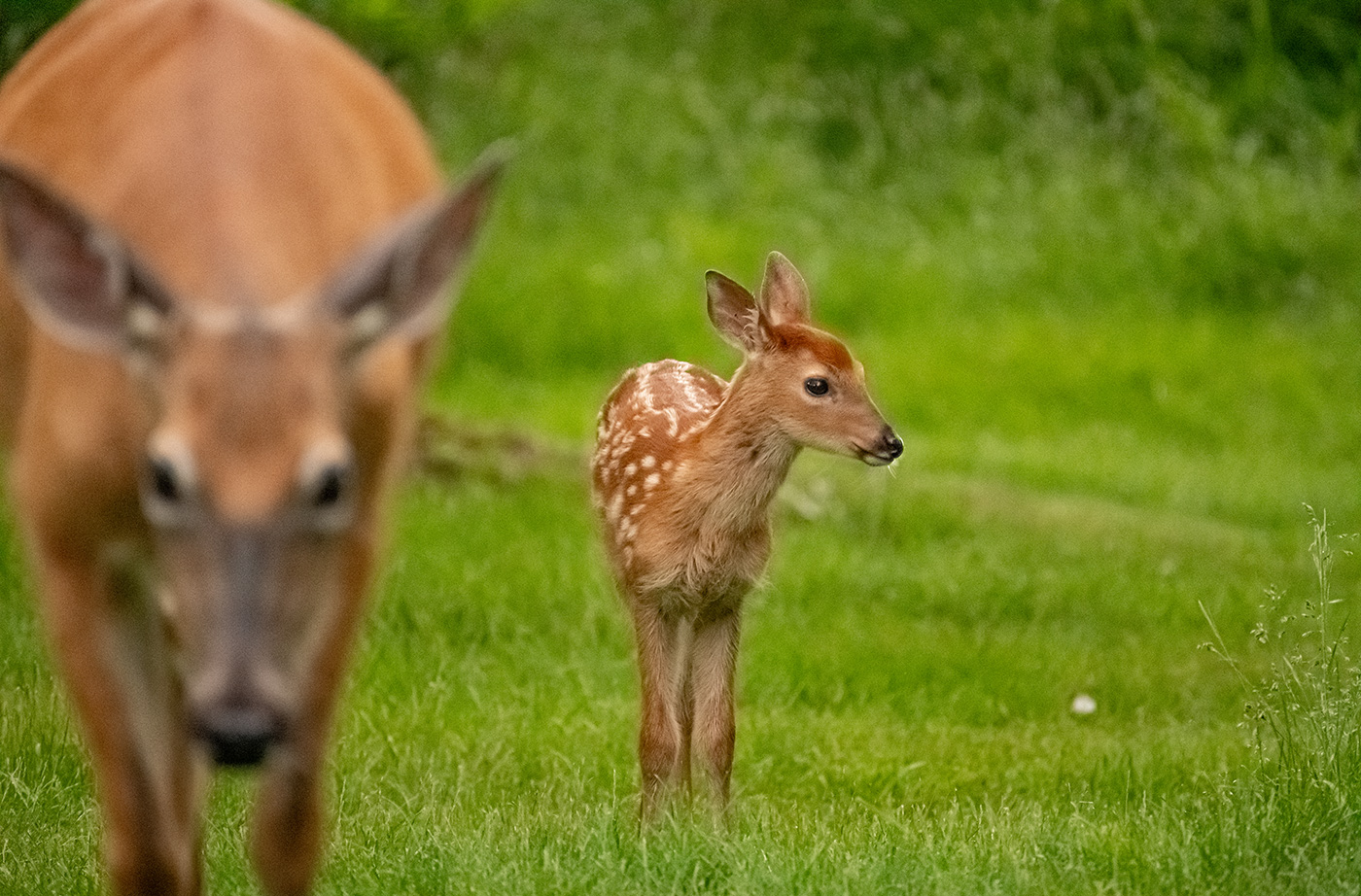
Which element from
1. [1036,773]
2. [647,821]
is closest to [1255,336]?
[1036,773]

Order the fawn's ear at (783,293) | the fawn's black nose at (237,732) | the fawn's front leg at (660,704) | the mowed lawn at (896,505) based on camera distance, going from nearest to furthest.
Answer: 1. the fawn's black nose at (237,732)
2. the mowed lawn at (896,505)
3. the fawn's front leg at (660,704)
4. the fawn's ear at (783,293)

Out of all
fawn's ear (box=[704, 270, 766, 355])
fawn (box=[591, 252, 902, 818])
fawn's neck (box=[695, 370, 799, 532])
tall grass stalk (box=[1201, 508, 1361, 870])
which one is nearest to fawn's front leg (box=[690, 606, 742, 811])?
fawn (box=[591, 252, 902, 818])

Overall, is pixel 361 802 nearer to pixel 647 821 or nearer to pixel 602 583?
pixel 647 821

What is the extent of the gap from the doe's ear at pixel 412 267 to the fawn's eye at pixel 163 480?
1.34 feet

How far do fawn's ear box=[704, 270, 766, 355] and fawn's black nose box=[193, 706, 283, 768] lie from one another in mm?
3858

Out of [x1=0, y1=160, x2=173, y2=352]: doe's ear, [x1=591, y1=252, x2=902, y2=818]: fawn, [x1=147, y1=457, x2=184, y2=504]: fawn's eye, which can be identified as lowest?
[x1=591, y1=252, x2=902, y2=818]: fawn

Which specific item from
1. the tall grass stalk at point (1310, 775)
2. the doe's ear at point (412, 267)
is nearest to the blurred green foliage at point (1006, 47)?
the tall grass stalk at point (1310, 775)

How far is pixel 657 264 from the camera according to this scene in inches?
618

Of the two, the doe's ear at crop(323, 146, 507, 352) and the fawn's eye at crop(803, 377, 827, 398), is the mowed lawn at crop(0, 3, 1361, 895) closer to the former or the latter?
the fawn's eye at crop(803, 377, 827, 398)

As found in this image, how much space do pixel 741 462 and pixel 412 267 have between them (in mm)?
3280

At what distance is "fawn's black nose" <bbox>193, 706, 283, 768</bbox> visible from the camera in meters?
3.73

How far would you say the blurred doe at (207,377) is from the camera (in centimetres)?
382

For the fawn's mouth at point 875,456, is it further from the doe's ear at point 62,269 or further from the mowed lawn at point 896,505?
A: the doe's ear at point 62,269

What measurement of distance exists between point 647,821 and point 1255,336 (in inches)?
370
